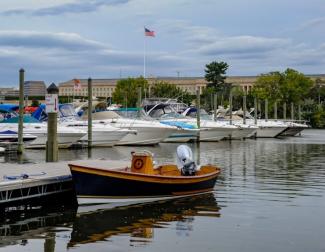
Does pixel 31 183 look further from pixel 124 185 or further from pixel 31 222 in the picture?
pixel 124 185

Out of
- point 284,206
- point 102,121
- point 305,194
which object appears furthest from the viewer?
point 102,121

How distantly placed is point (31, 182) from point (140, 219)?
3.23m

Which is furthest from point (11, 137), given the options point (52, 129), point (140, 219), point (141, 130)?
point (140, 219)

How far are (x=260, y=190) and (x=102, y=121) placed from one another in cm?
2757

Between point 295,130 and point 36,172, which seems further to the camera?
point 295,130

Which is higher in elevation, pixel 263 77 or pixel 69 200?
pixel 263 77

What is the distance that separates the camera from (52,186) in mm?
18203

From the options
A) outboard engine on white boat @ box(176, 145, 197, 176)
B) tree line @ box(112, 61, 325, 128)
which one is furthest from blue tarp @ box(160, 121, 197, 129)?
tree line @ box(112, 61, 325, 128)

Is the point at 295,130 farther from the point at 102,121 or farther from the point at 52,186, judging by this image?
the point at 52,186

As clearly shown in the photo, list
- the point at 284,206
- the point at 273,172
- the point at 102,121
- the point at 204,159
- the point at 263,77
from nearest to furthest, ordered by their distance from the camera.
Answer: the point at 284,206 → the point at 273,172 → the point at 204,159 → the point at 102,121 → the point at 263,77

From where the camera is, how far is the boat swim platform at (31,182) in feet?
54.9

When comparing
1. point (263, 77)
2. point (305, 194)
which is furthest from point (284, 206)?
point (263, 77)

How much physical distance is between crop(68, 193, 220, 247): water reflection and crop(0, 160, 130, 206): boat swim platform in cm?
126

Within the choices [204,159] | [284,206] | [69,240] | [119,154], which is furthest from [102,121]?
[69,240]
